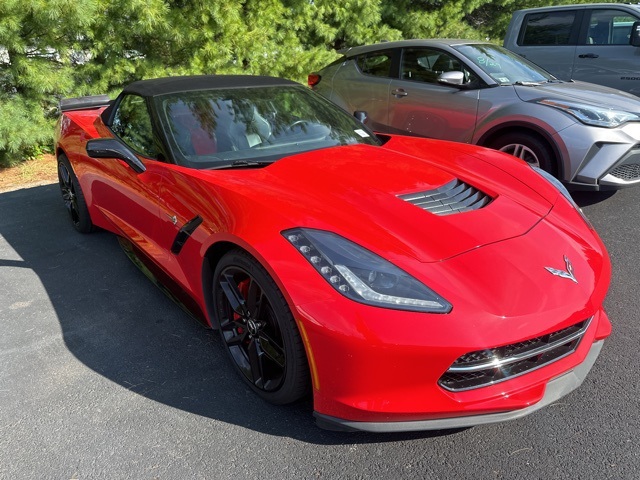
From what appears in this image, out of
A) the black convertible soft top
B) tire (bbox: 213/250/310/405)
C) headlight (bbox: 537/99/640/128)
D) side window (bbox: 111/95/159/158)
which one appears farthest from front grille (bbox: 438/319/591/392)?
headlight (bbox: 537/99/640/128)

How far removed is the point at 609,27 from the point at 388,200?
621 cm

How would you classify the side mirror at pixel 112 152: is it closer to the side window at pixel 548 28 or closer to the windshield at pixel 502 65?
the windshield at pixel 502 65

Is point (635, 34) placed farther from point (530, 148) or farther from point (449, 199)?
point (449, 199)

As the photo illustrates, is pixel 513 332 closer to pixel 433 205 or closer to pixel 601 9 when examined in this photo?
pixel 433 205

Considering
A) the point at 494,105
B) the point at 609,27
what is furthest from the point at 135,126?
the point at 609,27

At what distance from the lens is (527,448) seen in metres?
2.04

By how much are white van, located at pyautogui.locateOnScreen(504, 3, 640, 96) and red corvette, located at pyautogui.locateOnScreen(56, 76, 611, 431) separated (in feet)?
15.6

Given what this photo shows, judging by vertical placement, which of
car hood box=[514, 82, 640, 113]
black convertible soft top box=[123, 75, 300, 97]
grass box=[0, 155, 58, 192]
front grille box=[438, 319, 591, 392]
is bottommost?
grass box=[0, 155, 58, 192]

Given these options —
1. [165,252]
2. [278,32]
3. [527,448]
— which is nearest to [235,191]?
[165,252]

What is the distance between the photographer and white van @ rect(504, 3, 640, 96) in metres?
6.61

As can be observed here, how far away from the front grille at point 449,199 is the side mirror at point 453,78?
2830 mm

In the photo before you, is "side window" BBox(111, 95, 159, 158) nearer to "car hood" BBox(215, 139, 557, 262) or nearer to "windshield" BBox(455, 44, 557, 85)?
"car hood" BBox(215, 139, 557, 262)

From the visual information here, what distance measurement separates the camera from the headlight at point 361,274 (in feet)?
5.96

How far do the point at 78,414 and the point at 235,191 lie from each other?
3.98 ft
